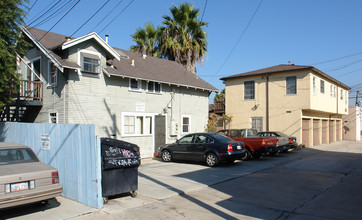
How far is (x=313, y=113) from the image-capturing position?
78.8 ft

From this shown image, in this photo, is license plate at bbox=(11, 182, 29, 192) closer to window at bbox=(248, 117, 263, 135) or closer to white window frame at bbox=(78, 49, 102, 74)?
white window frame at bbox=(78, 49, 102, 74)

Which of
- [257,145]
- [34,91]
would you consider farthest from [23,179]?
[257,145]

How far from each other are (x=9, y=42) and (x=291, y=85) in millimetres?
18726

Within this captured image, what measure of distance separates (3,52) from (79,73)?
3.46 meters

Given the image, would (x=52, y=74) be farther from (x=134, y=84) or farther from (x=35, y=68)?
(x=134, y=84)

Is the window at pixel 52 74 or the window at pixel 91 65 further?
the window at pixel 91 65

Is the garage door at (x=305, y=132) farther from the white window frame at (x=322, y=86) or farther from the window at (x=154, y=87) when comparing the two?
the window at (x=154, y=87)

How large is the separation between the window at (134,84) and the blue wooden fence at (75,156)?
7.25 metres

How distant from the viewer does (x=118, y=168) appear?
7.09 m

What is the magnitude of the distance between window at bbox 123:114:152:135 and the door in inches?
18.1

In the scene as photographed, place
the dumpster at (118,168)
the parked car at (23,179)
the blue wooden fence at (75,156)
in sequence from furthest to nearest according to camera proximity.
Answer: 1. the dumpster at (118,168)
2. the blue wooden fence at (75,156)
3. the parked car at (23,179)

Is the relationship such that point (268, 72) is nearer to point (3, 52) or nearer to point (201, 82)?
point (201, 82)

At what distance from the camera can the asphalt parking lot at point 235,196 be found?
622cm

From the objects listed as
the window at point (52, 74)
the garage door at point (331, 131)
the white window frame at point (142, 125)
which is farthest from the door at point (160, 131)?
the garage door at point (331, 131)
